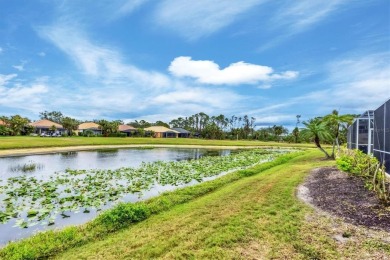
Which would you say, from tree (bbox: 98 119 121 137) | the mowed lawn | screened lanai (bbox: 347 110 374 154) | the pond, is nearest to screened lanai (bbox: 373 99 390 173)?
screened lanai (bbox: 347 110 374 154)

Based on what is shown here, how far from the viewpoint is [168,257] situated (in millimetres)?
5113

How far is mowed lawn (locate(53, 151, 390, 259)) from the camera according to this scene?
5.05m

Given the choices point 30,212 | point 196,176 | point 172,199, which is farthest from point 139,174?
point 30,212

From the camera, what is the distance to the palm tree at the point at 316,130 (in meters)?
21.7

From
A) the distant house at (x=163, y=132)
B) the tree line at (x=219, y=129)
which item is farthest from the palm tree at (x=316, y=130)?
the distant house at (x=163, y=132)

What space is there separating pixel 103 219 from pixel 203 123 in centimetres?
11018

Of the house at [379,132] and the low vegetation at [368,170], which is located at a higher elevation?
the house at [379,132]

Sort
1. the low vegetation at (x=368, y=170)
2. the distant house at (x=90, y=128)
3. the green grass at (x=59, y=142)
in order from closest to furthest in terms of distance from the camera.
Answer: the low vegetation at (x=368, y=170)
the green grass at (x=59, y=142)
the distant house at (x=90, y=128)

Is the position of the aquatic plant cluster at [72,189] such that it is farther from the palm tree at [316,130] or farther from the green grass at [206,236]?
the palm tree at [316,130]

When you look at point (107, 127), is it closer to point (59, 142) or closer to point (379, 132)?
point (59, 142)

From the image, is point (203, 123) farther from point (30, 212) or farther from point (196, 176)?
point (30, 212)

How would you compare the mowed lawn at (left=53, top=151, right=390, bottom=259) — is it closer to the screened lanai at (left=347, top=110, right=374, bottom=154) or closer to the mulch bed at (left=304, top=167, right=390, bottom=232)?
the mulch bed at (left=304, top=167, right=390, bottom=232)

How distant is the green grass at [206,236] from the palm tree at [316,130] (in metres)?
14.3

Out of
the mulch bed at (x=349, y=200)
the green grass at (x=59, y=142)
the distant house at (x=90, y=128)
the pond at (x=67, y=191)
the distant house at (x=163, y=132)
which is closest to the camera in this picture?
the mulch bed at (x=349, y=200)
